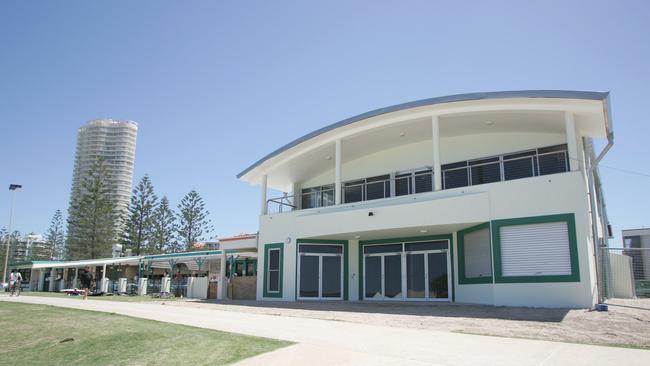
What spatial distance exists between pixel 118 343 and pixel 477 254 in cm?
1158

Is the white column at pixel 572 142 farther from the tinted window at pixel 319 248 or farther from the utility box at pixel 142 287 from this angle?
the utility box at pixel 142 287

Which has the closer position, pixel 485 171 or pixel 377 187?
pixel 485 171

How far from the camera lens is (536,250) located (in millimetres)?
14180

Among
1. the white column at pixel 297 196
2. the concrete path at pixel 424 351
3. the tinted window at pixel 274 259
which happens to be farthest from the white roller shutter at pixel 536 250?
the white column at pixel 297 196

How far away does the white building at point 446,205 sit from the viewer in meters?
14.1

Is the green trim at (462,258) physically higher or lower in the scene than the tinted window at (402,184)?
lower

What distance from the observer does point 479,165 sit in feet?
58.2

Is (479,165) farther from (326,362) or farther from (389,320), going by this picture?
(326,362)

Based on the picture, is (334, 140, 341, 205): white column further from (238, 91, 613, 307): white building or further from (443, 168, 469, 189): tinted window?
(443, 168, 469, 189): tinted window

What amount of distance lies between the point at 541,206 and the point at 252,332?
30.3ft

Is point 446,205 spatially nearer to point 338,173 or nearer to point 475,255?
point 475,255

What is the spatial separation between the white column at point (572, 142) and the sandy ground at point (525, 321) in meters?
3.95

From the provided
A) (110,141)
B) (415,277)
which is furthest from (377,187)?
(110,141)

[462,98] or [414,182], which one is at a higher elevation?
[462,98]
